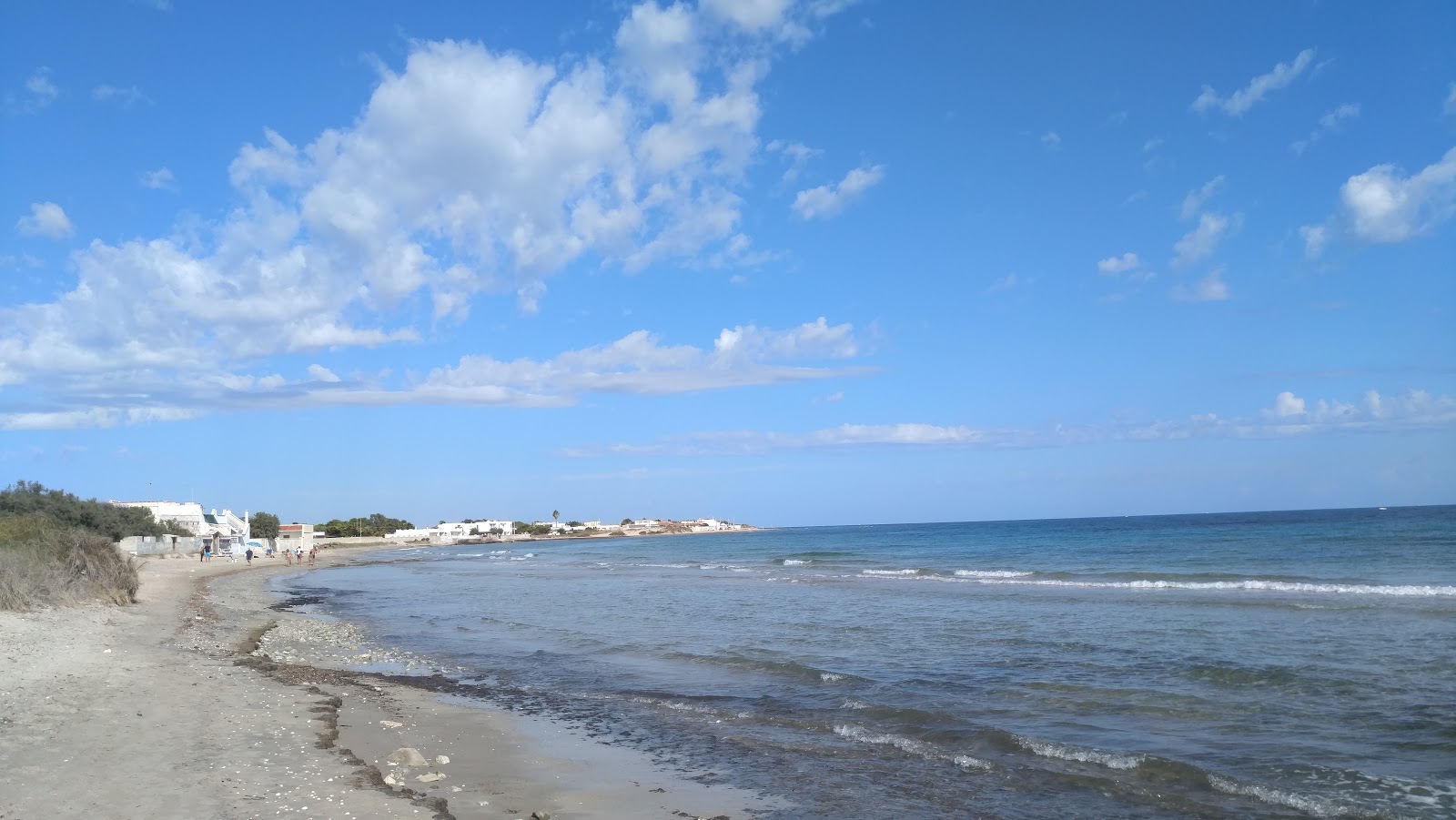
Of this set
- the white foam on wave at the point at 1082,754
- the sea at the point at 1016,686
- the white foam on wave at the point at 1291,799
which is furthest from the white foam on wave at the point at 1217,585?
the white foam on wave at the point at 1291,799

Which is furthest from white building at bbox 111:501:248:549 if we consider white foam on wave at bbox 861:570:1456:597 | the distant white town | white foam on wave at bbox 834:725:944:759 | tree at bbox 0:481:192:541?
white foam on wave at bbox 834:725:944:759

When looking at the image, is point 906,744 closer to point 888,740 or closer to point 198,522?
point 888,740

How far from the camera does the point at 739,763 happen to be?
9.84m

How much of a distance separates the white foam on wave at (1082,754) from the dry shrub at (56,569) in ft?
66.7

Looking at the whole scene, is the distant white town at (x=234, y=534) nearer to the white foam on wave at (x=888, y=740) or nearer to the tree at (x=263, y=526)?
the tree at (x=263, y=526)

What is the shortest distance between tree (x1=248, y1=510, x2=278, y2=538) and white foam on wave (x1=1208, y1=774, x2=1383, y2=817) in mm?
124981

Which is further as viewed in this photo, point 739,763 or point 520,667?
point 520,667

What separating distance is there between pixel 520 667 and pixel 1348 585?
25.2 m

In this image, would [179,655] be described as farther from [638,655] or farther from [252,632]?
[638,655]

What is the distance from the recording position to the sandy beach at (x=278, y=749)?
7625mm

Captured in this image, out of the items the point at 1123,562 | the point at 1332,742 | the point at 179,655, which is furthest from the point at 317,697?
the point at 1123,562

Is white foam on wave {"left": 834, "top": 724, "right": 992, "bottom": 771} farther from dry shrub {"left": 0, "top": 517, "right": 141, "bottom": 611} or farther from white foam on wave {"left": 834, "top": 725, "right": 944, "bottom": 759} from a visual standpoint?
dry shrub {"left": 0, "top": 517, "right": 141, "bottom": 611}

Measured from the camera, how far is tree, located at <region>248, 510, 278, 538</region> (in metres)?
117

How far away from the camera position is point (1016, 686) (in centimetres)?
1348
